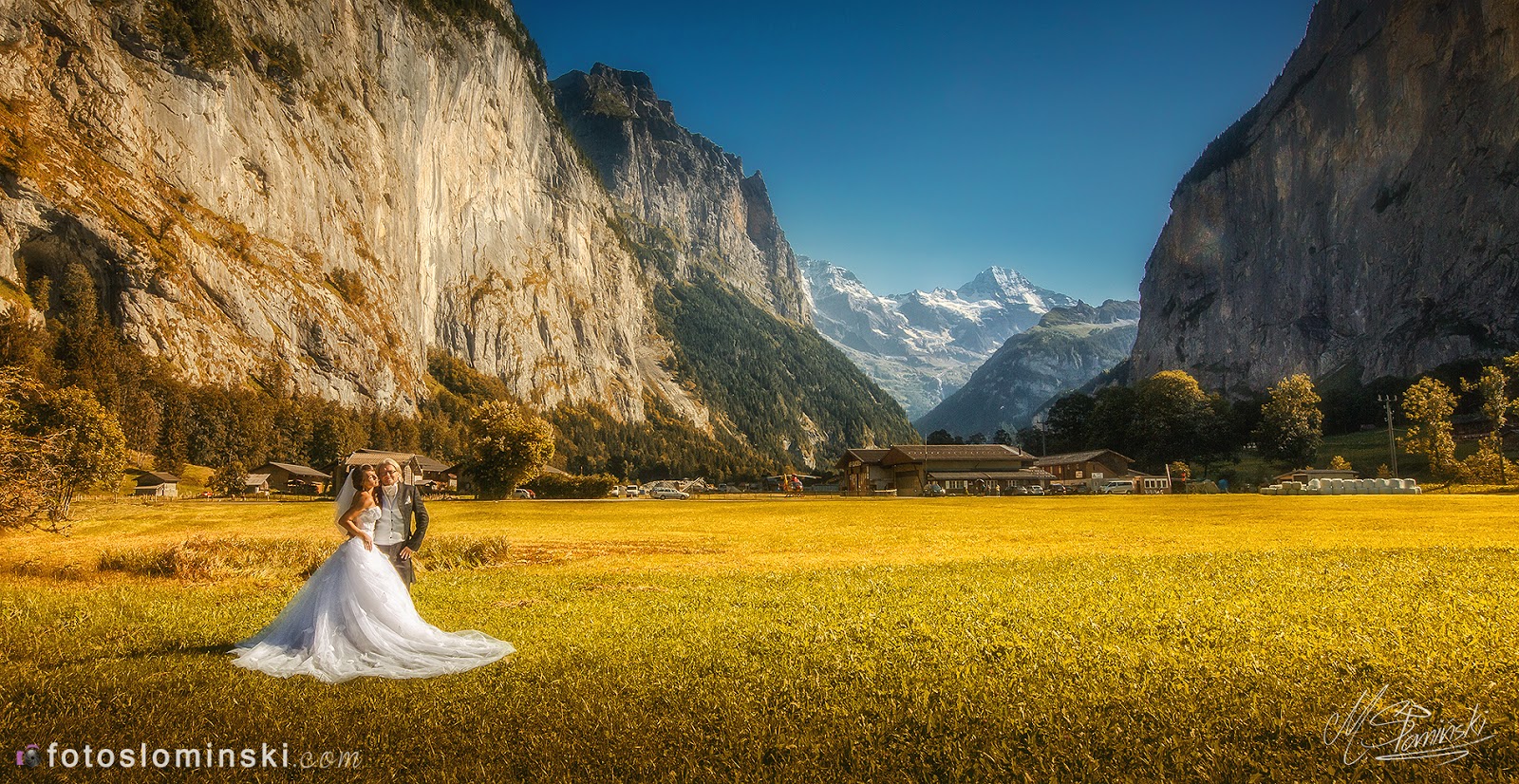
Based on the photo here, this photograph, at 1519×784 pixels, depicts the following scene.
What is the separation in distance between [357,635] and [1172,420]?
132 metres

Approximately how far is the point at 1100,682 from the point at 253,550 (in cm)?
2367

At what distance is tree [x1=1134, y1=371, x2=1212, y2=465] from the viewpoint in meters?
117

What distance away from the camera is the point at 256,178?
147 metres

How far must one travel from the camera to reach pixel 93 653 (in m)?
9.71

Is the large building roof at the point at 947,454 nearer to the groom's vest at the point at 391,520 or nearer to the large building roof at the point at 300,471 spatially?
the large building roof at the point at 300,471

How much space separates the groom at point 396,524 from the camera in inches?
456

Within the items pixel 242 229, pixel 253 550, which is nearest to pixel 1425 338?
pixel 253 550

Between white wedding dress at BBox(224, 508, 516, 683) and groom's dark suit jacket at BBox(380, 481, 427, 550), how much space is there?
111 centimetres

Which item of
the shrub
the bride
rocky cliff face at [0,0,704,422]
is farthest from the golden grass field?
rocky cliff face at [0,0,704,422]

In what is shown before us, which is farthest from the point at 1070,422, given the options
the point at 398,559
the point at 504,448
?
the point at 398,559

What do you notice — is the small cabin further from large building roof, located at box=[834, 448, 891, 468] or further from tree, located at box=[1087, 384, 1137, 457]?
tree, located at box=[1087, 384, 1137, 457]

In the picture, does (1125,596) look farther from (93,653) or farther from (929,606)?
(93,653)

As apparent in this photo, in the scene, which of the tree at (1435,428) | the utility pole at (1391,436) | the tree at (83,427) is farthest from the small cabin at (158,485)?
the utility pole at (1391,436)

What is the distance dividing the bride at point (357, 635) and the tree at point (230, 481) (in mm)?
105603
